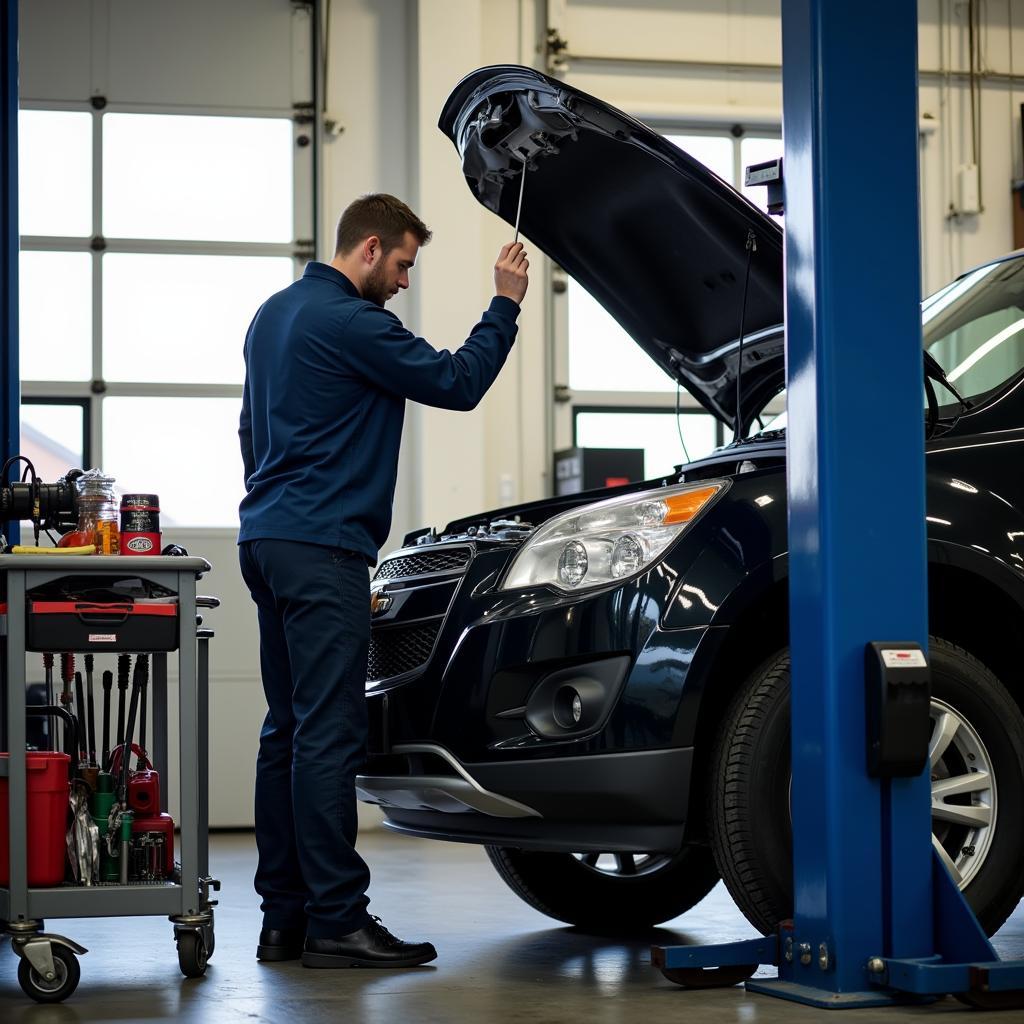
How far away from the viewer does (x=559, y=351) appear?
8.41 m

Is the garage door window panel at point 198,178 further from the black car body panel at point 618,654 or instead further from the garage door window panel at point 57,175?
the black car body panel at point 618,654

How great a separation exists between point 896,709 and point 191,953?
1.63m

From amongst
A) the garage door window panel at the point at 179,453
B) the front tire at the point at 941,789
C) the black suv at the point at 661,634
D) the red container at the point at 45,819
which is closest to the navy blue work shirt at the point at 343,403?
the black suv at the point at 661,634

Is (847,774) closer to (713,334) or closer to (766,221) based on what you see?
(766,221)

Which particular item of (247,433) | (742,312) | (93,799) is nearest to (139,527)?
(247,433)

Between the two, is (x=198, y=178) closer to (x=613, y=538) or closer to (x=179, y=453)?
(x=179, y=453)

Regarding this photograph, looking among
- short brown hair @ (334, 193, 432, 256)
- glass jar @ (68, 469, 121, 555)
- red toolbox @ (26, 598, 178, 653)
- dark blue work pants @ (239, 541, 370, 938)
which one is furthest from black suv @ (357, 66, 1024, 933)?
glass jar @ (68, 469, 121, 555)

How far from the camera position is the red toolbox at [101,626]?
3479mm

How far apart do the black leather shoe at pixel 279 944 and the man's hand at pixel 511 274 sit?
157 centimetres

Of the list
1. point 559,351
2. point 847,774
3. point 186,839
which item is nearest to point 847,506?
point 847,774

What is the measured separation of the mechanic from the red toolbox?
0.25 m

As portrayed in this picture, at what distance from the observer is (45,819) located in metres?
3.51

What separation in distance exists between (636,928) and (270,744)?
120 cm

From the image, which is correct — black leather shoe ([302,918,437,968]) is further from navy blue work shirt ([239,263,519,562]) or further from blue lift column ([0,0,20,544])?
blue lift column ([0,0,20,544])
